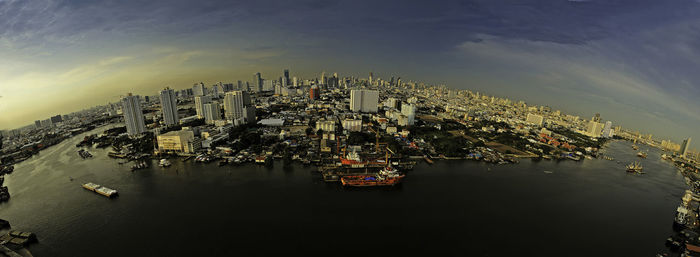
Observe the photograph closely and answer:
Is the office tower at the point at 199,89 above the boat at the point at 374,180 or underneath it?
above

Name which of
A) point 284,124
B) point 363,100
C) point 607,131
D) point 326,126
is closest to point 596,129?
point 607,131

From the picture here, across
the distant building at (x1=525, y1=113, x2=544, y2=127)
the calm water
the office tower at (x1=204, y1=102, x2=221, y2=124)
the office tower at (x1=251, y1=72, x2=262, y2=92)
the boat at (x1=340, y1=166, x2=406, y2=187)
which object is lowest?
the calm water

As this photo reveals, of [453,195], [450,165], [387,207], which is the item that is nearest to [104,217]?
[387,207]

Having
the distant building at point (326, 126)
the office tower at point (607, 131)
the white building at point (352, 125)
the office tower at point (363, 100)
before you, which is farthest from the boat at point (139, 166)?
the office tower at point (607, 131)

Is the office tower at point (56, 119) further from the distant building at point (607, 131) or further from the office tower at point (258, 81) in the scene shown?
the distant building at point (607, 131)

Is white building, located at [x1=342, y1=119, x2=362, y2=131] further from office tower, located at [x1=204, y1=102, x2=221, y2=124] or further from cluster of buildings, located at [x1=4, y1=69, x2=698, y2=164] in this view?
office tower, located at [x1=204, y1=102, x2=221, y2=124]

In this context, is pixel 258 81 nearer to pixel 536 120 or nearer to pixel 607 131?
pixel 536 120

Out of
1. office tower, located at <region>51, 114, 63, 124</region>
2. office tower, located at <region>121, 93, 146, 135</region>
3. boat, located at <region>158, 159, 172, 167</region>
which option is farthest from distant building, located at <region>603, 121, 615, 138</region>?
office tower, located at <region>51, 114, 63, 124</region>
